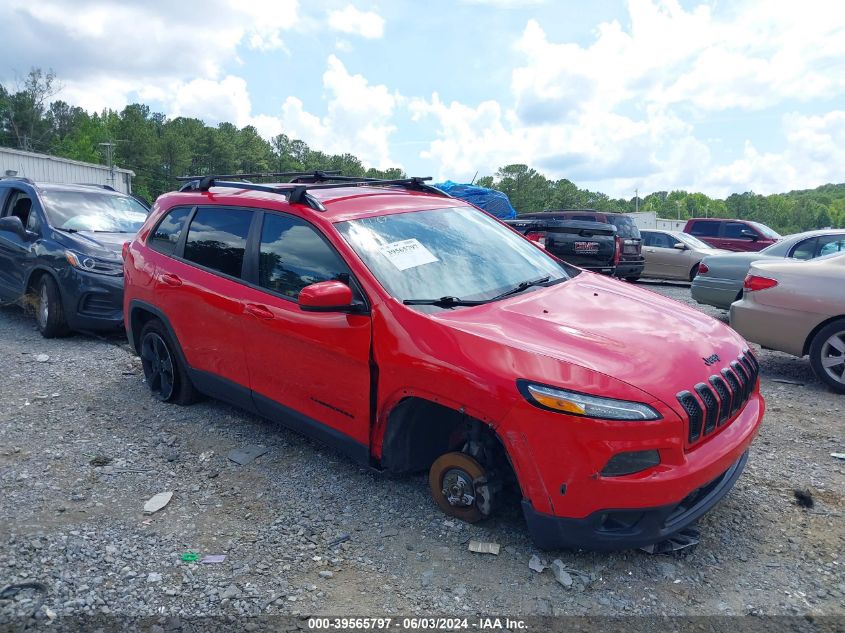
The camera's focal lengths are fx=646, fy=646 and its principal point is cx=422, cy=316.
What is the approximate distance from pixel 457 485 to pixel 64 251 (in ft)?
19.5

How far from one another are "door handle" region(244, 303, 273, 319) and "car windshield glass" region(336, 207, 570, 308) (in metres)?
0.71

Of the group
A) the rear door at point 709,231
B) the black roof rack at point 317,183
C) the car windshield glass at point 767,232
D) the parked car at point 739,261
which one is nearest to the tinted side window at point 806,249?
the parked car at point 739,261

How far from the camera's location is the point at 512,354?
292cm

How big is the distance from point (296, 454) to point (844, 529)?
125 inches

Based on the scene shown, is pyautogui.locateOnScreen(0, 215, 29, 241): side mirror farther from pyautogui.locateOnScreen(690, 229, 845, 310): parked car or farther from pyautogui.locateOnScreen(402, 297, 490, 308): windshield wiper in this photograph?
pyautogui.locateOnScreen(690, 229, 845, 310): parked car

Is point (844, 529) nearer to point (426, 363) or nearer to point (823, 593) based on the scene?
point (823, 593)

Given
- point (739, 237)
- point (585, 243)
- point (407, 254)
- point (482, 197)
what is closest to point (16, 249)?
point (407, 254)

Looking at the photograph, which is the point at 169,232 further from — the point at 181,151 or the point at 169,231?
the point at 181,151

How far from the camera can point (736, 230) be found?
18.3 metres

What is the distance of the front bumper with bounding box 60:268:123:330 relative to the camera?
7105mm

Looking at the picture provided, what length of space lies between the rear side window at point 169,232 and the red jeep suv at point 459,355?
4cm

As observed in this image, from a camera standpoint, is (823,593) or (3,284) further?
(3,284)

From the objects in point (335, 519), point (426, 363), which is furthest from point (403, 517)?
point (426, 363)

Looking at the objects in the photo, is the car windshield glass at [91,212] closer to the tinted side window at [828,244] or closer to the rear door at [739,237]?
the tinted side window at [828,244]
